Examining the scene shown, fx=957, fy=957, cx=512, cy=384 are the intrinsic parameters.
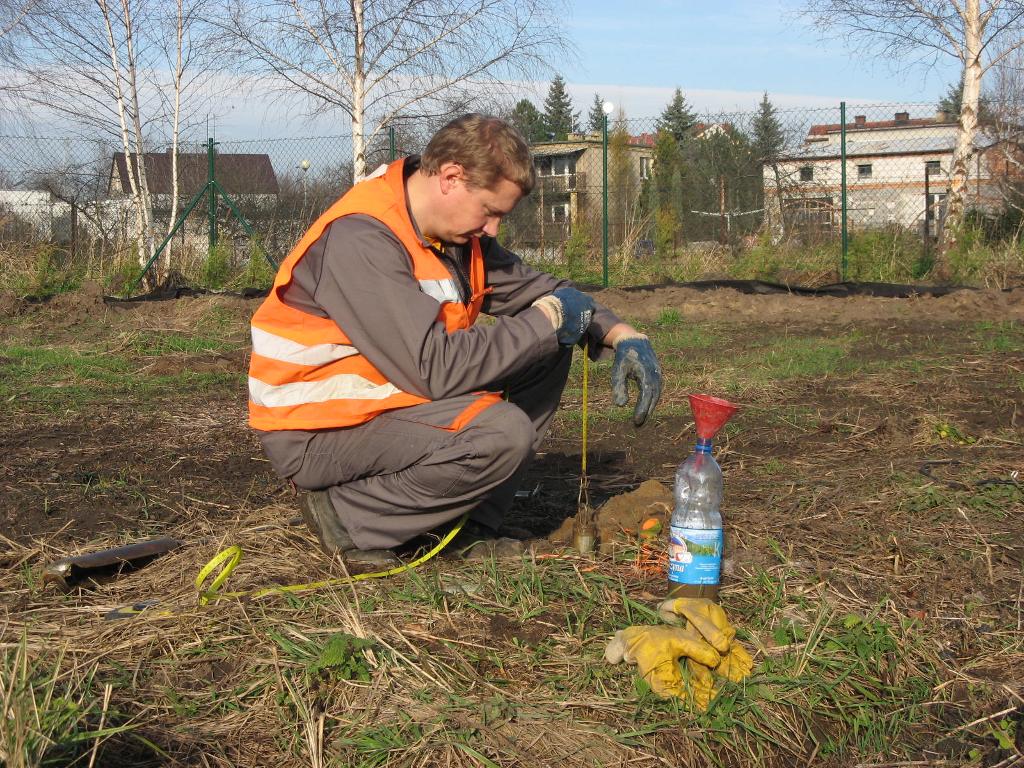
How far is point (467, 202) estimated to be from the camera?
9.70ft

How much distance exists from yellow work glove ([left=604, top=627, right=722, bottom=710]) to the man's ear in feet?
4.79

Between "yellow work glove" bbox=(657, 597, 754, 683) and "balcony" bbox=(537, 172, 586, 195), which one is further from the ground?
"balcony" bbox=(537, 172, 586, 195)

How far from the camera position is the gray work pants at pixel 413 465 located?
287 cm

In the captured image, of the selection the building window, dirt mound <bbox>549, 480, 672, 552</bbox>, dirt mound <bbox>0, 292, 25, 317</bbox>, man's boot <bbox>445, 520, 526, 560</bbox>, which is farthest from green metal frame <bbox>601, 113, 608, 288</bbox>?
man's boot <bbox>445, 520, 526, 560</bbox>

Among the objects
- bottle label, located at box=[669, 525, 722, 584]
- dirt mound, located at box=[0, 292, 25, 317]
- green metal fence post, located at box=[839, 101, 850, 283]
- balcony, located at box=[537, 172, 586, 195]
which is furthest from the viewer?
balcony, located at box=[537, 172, 586, 195]

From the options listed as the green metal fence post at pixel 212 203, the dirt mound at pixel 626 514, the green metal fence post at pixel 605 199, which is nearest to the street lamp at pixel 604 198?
the green metal fence post at pixel 605 199

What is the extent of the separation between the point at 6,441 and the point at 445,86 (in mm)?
10334

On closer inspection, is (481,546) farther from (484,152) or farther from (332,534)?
(484,152)

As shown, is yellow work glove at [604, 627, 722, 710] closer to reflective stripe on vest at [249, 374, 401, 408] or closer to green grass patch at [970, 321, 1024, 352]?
reflective stripe on vest at [249, 374, 401, 408]

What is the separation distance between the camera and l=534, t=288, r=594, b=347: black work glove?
2.94 metres

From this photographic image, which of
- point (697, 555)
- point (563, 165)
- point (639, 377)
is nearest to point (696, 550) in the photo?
point (697, 555)

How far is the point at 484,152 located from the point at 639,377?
2.85 ft

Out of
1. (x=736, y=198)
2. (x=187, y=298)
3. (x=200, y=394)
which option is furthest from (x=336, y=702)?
(x=736, y=198)

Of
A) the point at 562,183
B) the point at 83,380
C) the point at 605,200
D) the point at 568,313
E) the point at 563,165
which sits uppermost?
the point at 563,165
